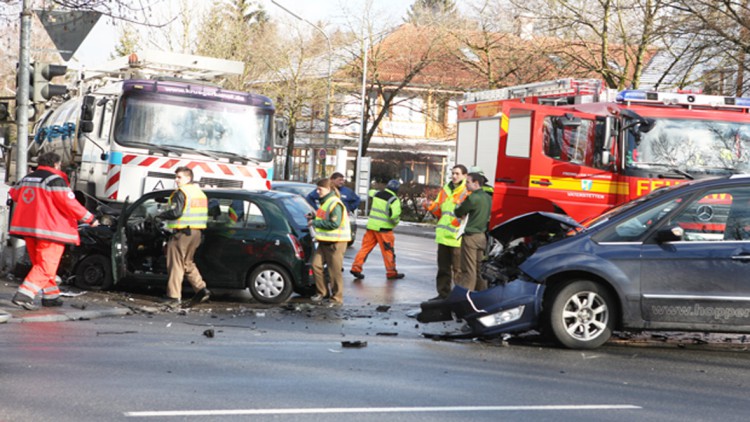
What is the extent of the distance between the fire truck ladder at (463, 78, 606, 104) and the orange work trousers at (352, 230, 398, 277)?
352 centimetres

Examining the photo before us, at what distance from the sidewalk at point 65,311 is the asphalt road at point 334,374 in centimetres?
27

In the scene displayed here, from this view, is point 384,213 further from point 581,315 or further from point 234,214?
point 581,315

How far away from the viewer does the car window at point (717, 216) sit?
9.00 m

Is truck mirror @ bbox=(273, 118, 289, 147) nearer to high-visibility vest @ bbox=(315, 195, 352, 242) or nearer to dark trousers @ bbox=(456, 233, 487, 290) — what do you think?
high-visibility vest @ bbox=(315, 195, 352, 242)

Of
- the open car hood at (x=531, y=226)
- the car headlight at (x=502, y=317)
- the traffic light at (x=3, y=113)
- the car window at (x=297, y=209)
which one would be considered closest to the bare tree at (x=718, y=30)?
the car window at (x=297, y=209)

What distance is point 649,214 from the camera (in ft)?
30.1

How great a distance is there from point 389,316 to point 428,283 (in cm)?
410

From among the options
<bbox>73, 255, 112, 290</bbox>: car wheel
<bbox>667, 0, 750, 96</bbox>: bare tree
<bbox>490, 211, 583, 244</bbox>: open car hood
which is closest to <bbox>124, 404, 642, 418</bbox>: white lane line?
<bbox>490, 211, 583, 244</bbox>: open car hood

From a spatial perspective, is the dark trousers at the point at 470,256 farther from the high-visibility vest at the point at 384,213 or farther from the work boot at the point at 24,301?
the work boot at the point at 24,301

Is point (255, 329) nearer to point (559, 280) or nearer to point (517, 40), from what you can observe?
point (559, 280)

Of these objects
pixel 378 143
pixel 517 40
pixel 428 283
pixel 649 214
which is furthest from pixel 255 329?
pixel 378 143

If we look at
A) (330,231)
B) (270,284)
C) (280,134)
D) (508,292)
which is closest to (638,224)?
(508,292)

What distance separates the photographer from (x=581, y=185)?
14.7m

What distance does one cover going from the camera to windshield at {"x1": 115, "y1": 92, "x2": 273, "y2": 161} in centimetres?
1673
